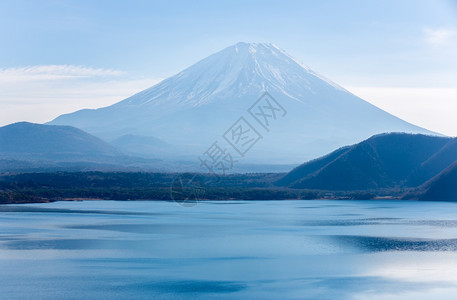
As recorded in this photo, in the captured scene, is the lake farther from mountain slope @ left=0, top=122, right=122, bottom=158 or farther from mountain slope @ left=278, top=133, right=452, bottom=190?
mountain slope @ left=0, top=122, right=122, bottom=158

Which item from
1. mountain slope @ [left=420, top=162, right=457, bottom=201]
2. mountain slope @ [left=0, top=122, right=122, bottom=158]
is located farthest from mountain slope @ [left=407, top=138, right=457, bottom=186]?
mountain slope @ [left=0, top=122, right=122, bottom=158]

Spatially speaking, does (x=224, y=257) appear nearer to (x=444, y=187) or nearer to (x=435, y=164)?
(x=444, y=187)

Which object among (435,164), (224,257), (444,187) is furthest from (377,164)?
(224,257)

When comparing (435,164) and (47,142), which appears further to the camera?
(47,142)

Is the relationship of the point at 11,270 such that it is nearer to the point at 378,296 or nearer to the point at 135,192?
the point at 378,296

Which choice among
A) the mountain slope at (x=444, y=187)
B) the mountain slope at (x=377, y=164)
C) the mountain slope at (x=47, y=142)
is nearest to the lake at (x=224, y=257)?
the mountain slope at (x=444, y=187)
